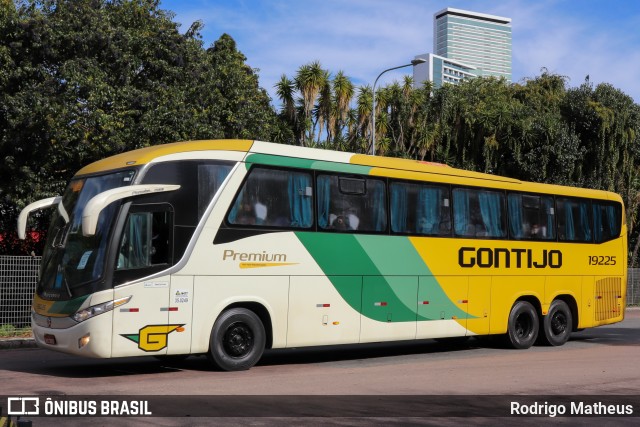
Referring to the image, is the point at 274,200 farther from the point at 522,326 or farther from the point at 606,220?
the point at 606,220

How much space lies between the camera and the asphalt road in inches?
412

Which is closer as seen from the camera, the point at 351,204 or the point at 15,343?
the point at 351,204

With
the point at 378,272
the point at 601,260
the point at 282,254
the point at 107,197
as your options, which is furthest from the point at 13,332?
the point at 601,260

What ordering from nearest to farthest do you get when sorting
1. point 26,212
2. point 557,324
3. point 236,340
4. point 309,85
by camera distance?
point 26,212, point 236,340, point 557,324, point 309,85

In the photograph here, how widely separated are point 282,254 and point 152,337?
8.49 ft

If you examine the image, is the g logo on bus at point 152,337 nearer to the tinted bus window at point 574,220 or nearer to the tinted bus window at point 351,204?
the tinted bus window at point 351,204

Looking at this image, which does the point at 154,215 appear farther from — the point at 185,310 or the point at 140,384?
the point at 140,384

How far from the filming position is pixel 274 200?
13.1 m

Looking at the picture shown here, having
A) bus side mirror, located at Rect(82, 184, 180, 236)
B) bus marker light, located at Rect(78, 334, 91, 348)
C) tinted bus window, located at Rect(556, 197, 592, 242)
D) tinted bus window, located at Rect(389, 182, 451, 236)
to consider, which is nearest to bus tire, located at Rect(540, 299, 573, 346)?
tinted bus window, located at Rect(556, 197, 592, 242)

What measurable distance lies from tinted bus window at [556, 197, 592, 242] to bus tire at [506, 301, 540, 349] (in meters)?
1.86

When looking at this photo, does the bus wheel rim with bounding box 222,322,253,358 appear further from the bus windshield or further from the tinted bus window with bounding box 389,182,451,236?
the tinted bus window with bounding box 389,182,451,236

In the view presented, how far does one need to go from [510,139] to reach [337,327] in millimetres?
25013

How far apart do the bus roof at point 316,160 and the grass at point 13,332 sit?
7334 mm

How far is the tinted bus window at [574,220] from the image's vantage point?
59.7 feet
